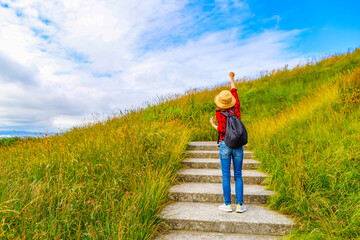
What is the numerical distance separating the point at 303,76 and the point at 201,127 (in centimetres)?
728

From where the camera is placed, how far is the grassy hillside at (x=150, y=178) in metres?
3.09

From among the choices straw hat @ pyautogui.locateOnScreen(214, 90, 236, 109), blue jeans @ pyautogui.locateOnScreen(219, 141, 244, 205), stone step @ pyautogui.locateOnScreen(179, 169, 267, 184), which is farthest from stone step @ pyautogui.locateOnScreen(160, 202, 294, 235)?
straw hat @ pyautogui.locateOnScreen(214, 90, 236, 109)

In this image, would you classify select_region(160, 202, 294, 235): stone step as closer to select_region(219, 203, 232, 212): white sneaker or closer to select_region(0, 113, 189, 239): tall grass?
select_region(219, 203, 232, 212): white sneaker

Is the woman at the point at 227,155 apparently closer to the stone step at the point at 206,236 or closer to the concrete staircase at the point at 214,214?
the concrete staircase at the point at 214,214

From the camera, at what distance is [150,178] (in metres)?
4.41

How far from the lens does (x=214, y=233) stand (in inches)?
148

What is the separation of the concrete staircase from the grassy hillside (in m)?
0.23

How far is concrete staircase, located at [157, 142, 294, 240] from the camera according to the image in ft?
12.2

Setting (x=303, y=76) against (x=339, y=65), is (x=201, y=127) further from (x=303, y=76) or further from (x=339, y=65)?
Answer: (x=339, y=65)

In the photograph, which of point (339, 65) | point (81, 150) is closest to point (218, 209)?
point (81, 150)

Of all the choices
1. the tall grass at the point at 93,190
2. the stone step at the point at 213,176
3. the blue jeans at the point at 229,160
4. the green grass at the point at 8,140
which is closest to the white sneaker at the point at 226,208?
the blue jeans at the point at 229,160

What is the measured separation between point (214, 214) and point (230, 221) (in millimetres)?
342

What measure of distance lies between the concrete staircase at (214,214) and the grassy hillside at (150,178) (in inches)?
9.3

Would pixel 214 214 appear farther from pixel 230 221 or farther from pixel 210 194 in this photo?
pixel 210 194
